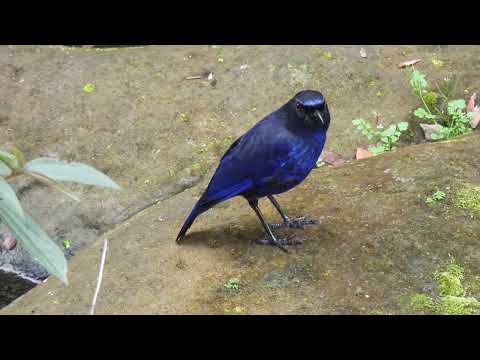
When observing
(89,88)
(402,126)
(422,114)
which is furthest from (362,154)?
(89,88)

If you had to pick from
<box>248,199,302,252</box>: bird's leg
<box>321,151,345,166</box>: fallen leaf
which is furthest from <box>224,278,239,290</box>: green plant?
<box>321,151,345,166</box>: fallen leaf

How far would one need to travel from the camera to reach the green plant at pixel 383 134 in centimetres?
572

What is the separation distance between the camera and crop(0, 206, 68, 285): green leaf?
1596 mm

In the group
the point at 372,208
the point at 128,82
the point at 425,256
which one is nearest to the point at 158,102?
the point at 128,82

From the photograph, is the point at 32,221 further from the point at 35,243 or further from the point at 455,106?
the point at 455,106

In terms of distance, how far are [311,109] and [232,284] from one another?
113 cm

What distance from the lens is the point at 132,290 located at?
4117 mm

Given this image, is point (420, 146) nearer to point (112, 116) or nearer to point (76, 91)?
point (112, 116)

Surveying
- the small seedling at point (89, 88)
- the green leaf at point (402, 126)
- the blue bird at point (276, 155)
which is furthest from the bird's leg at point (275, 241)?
the small seedling at point (89, 88)

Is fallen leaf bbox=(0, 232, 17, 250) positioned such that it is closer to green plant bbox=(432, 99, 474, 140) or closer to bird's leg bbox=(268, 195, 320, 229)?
bird's leg bbox=(268, 195, 320, 229)

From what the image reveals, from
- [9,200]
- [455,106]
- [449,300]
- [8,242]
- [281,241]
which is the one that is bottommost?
[8,242]

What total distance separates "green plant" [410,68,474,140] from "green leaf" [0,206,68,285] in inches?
187

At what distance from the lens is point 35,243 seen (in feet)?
5.30

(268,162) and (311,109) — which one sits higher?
(311,109)
